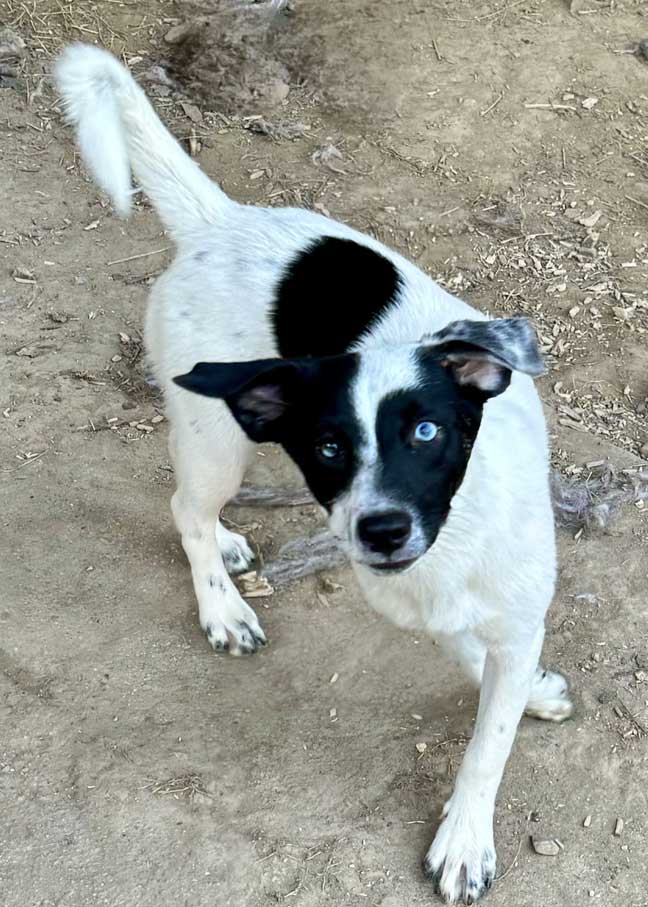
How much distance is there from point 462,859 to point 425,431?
57.5 inches

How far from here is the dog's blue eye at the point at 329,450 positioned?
8.27ft

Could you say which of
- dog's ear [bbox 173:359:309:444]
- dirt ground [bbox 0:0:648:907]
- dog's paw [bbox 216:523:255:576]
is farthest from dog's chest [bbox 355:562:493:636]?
dog's paw [bbox 216:523:255:576]

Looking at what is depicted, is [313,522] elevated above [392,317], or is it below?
below

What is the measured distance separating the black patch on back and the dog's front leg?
1100 mm

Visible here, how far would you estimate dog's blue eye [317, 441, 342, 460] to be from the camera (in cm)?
252

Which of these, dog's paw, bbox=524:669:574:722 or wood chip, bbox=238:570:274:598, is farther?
wood chip, bbox=238:570:274:598

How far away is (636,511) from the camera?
14.0 feet

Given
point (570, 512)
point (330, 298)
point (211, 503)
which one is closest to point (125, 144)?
point (330, 298)

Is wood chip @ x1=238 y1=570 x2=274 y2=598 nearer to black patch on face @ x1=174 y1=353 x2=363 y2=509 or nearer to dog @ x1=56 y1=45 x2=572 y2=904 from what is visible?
dog @ x1=56 y1=45 x2=572 y2=904

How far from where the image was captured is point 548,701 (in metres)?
3.53

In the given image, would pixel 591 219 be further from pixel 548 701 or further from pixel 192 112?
pixel 548 701

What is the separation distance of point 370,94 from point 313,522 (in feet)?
11.7

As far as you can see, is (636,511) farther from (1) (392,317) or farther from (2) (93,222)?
(2) (93,222)

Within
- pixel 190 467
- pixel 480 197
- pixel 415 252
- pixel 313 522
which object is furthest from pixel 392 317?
pixel 480 197
